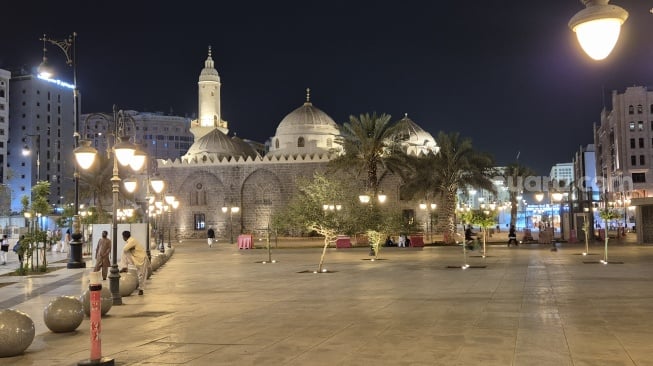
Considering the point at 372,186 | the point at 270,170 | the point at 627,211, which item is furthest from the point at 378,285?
the point at 627,211

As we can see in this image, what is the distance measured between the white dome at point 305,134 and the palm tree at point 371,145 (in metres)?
17.2

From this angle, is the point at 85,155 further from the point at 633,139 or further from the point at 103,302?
the point at 633,139

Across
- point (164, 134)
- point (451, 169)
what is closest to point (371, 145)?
point (451, 169)

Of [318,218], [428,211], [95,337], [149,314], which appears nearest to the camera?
[95,337]

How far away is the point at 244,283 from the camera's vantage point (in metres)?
14.1

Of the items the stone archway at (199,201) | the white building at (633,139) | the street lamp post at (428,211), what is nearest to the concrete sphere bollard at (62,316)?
the street lamp post at (428,211)

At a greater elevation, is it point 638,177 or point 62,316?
point 638,177

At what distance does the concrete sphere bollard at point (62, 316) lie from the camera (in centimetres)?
786

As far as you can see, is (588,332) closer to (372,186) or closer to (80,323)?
(80,323)

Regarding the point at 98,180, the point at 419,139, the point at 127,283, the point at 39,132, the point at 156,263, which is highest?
the point at 39,132

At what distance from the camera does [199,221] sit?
51.2m

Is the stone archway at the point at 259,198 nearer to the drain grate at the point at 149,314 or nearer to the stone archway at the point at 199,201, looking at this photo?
the stone archway at the point at 199,201

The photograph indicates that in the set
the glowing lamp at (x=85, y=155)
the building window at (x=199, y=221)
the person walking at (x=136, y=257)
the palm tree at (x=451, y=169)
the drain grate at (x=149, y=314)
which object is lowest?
the drain grate at (x=149, y=314)

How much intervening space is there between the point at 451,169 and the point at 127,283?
85.7 feet
